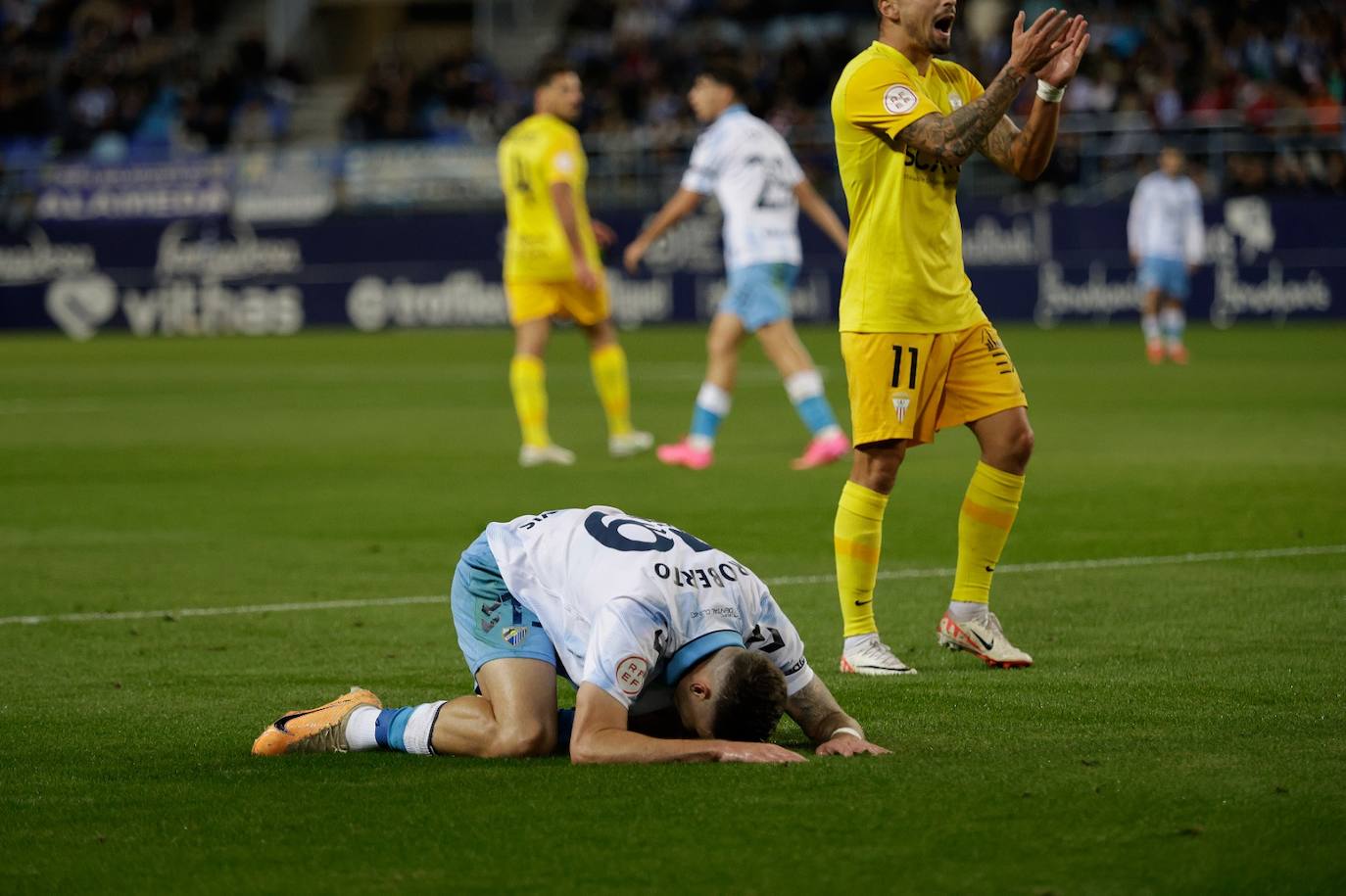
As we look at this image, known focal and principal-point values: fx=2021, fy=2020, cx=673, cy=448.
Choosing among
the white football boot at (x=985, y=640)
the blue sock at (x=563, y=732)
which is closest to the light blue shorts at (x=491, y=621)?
the blue sock at (x=563, y=732)

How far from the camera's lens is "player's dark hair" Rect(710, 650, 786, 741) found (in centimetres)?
486

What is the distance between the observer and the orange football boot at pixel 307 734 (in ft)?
17.8

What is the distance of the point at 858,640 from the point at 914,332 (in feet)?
3.46

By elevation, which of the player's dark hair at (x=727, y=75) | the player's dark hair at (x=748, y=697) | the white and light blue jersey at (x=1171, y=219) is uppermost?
the player's dark hair at (x=727, y=75)

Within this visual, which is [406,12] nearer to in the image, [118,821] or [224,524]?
[224,524]

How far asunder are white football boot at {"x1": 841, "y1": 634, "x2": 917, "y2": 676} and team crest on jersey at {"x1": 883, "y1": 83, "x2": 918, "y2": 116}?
5.65ft

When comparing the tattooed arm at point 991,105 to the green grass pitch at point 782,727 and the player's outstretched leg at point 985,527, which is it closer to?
the player's outstretched leg at point 985,527

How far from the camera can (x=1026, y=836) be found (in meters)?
4.35

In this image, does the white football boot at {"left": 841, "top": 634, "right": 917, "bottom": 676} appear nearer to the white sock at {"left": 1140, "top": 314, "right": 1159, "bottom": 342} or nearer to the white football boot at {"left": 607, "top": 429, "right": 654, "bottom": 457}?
the white football boot at {"left": 607, "top": 429, "right": 654, "bottom": 457}

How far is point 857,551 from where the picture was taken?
682 centimetres

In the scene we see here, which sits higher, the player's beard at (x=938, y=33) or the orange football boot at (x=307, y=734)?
the player's beard at (x=938, y=33)

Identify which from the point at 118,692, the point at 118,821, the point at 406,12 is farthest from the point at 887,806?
the point at 406,12

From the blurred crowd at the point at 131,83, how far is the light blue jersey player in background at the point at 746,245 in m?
25.4

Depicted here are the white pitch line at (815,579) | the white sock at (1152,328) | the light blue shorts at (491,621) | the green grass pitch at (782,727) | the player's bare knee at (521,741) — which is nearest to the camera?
the green grass pitch at (782,727)
